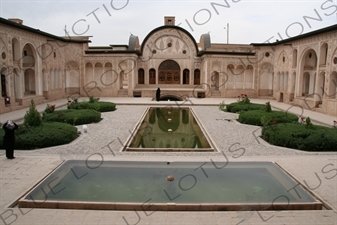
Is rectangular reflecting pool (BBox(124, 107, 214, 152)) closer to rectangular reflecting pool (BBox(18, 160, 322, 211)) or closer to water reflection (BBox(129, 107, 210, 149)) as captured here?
water reflection (BBox(129, 107, 210, 149))

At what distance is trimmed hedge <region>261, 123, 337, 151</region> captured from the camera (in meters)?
9.38

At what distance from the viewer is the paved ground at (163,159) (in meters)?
4.97

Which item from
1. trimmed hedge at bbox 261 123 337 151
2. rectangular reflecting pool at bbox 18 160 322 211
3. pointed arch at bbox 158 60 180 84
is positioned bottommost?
rectangular reflecting pool at bbox 18 160 322 211

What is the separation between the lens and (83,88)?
25703 mm

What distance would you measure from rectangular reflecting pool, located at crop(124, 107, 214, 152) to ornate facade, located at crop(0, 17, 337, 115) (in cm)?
748

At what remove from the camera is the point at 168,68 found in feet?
93.4

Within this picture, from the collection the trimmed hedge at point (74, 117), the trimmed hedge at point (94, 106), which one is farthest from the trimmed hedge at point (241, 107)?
the trimmed hedge at point (74, 117)

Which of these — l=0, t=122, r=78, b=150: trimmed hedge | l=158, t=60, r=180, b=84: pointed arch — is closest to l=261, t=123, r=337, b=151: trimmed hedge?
l=0, t=122, r=78, b=150: trimmed hedge

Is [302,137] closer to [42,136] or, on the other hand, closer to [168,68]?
[42,136]

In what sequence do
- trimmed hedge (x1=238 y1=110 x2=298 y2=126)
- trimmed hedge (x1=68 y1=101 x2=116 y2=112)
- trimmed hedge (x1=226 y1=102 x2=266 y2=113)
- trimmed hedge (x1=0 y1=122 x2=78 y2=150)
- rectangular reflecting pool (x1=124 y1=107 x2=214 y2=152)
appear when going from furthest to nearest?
1. trimmed hedge (x1=226 y1=102 x2=266 y2=113)
2. trimmed hedge (x1=68 y1=101 x2=116 y2=112)
3. trimmed hedge (x1=238 y1=110 x2=298 y2=126)
4. rectangular reflecting pool (x1=124 y1=107 x2=214 y2=152)
5. trimmed hedge (x1=0 y1=122 x2=78 y2=150)

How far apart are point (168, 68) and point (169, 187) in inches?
900

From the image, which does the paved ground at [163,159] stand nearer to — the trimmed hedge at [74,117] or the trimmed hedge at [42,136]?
the trimmed hedge at [42,136]

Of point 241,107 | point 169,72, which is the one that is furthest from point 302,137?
point 169,72

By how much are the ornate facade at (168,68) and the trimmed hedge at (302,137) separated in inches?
274
